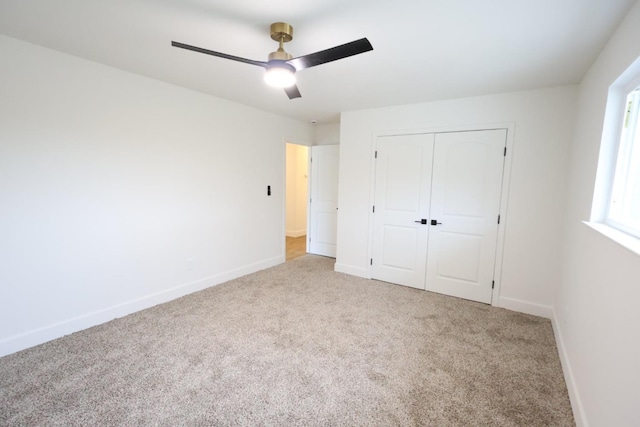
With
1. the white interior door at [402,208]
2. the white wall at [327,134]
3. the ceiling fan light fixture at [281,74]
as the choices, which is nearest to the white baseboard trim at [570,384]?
the white interior door at [402,208]

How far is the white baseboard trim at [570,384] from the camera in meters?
1.58

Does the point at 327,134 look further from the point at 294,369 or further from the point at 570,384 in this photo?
the point at 570,384

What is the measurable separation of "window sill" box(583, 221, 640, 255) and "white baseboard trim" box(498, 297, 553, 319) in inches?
58.3

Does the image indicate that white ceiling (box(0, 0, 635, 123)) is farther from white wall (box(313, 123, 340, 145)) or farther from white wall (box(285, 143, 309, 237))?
white wall (box(285, 143, 309, 237))

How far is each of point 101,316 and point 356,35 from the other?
10.5 feet

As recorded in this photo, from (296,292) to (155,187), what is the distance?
6.39 feet

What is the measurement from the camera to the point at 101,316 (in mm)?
2643

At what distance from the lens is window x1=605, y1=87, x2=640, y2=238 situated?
1.59 metres

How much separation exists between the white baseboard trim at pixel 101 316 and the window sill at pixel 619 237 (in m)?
3.63

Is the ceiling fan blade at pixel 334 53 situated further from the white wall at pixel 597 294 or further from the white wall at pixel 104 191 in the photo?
the white wall at pixel 104 191

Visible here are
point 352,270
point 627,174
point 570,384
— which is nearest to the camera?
point 627,174

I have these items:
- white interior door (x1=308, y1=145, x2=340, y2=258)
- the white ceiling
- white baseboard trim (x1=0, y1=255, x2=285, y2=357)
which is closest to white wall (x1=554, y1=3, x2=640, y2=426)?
the white ceiling

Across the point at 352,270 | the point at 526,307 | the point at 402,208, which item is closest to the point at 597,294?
the point at 526,307

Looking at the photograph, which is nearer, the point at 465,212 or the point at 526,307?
the point at 526,307
